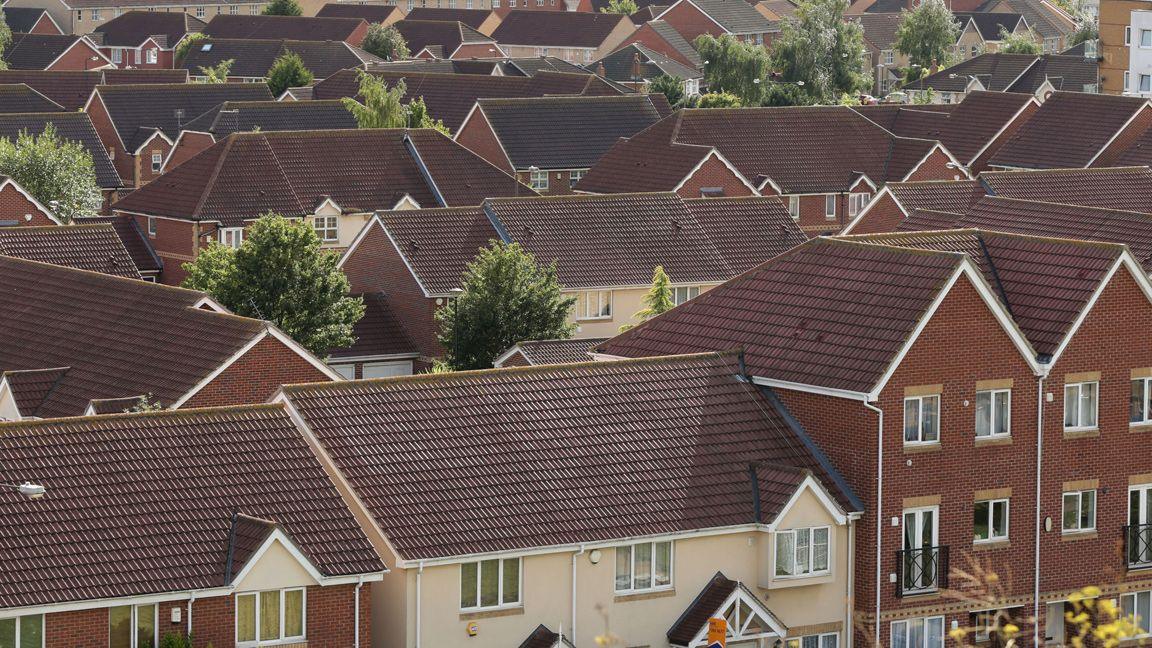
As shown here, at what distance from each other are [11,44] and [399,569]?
15094cm

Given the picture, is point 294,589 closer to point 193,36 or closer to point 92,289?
point 92,289

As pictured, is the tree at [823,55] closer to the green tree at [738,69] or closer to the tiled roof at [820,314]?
the green tree at [738,69]

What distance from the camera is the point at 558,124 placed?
109 metres

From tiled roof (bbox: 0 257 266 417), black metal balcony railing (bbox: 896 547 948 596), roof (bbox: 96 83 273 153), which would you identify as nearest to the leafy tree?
roof (bbox: 96 83 273 153)

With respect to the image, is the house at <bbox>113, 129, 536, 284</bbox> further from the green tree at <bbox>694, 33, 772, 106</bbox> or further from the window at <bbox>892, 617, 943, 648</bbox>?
the green tree at <bbox>694, 33, 772, 106</bbox>

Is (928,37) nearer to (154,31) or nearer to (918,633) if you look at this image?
(154,31)

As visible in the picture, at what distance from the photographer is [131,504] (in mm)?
36250

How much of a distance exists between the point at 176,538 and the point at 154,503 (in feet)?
2.42

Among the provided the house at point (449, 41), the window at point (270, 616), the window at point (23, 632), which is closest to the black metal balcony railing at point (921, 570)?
the window at point (270, 616)

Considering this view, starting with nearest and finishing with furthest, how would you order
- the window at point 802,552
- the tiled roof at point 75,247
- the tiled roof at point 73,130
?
the window at point 802,552, the tiled roof at point 75,247, the tiled roof at point 73,130

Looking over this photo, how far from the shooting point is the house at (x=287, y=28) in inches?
7490

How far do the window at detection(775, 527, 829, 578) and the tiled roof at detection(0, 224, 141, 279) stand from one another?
90.0ft

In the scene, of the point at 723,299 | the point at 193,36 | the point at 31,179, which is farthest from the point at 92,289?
the point at 193,36

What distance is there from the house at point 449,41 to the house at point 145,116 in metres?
66.5
